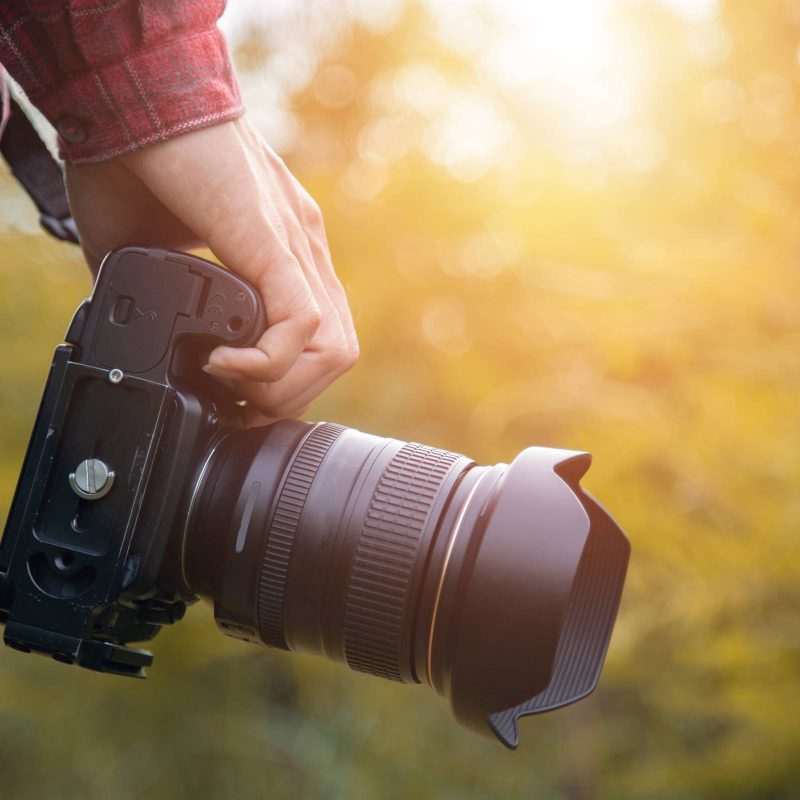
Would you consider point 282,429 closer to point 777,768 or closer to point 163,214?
point 163,214

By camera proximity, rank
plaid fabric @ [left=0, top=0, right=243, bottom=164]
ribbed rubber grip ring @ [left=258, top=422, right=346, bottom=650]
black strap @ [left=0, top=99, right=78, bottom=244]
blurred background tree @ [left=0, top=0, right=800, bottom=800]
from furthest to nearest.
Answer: blurred background tree @ [left=0, top=0, right=800, bottom=800], black strap @ [left=0, top=99, right=78, bottom=244], ribbed rubber grip ring @ [left=258, top=422, right=346, bottom=650], plaid fabric @ [left=0, top=0, right=243, bottom=164]

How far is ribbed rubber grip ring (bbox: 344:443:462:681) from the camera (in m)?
0.88

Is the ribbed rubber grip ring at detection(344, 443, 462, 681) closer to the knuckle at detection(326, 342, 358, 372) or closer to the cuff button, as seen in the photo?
the knuckle at detection(326, 342, 358, 372)

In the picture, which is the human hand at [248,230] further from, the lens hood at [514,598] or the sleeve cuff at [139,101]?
the lens hood at [514,598]

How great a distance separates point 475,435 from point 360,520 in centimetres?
72

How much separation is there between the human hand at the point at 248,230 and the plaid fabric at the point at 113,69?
0.07ft

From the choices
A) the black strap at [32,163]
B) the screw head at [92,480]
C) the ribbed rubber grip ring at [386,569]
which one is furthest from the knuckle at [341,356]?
the black strap at [32,163]

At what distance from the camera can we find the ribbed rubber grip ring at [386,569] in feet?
2.88

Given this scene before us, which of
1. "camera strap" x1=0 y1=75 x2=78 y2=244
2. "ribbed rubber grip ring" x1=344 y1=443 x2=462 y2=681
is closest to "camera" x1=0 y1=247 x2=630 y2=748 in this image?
"ribbed rubber grip ring" x1=344 y1=443 x2=462 y2=681

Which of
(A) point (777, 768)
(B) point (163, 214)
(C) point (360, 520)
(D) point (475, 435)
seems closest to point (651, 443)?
(D) point (475, 435)

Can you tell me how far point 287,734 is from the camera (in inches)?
64.6

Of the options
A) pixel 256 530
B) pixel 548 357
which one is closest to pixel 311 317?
pixel 256 530

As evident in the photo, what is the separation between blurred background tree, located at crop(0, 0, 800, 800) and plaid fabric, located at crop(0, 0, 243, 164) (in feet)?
2.53

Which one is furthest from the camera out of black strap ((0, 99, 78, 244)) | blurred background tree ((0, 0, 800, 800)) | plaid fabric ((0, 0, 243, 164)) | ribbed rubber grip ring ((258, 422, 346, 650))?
blurred background tree ((0, 0, 800, 800))
